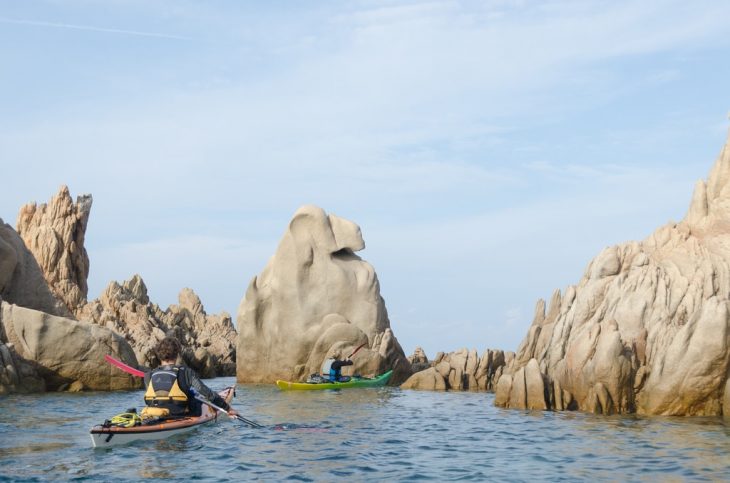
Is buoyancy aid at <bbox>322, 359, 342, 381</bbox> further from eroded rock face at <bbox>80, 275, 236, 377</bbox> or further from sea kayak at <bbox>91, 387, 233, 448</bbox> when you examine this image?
sea kayak at <bbox>91, 387, 233, 448</bbox>

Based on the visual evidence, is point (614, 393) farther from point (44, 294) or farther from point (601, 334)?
point (44, 294)

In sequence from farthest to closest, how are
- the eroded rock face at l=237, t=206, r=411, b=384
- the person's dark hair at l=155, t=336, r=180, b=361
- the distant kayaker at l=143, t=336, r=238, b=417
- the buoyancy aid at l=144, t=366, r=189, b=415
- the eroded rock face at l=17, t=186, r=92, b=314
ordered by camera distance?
1. the eroded rock face at l=17, t=186, r=92, b=314
2. the eroded rock face at l=237, t=206, r=411, b=384
3. the buoyancy aid at l=144, t=366, r=189, b=415
4. the distant kayaker at l=143, t=336, r=238, b=417
5. the person's dark hair at l=155, t=336, r=180, b=361

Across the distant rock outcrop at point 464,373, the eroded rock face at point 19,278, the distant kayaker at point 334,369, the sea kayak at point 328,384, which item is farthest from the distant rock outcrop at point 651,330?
the eroded rock face at point 19,278

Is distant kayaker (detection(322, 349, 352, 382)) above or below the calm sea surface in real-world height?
above

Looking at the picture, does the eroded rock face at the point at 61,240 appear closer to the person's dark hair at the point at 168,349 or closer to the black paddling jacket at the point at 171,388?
the black paddling jacket at the point at 171,388

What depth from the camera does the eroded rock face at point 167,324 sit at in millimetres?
57156

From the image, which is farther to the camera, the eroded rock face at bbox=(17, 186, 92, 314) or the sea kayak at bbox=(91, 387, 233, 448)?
the eroded rock face at bbox=(17, 186, 92, 314)

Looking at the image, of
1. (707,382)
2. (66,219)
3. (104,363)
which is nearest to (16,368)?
(104,363)

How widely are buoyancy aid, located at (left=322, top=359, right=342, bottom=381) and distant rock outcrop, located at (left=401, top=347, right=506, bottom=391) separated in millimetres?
3256

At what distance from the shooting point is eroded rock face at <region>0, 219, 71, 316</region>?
46.0 meters

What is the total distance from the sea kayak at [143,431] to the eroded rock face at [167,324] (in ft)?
95.5

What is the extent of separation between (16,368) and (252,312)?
15982 millimetres

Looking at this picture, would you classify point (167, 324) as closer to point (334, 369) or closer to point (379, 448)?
point (334, 369)

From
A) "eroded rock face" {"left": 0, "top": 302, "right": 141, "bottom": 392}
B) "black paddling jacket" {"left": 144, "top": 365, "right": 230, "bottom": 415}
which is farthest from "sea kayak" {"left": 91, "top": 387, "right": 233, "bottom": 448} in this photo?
"eroded rock face" {"left": 0, "top": 302, "right": 141, "bottom": 392}
